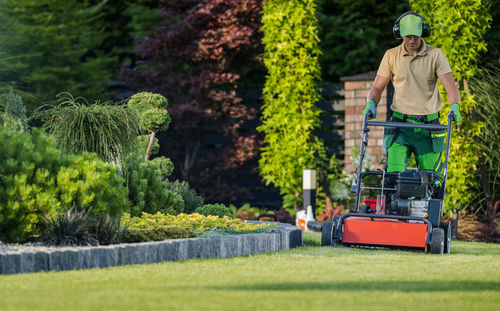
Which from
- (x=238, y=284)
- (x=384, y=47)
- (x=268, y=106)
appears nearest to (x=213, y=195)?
(x=268, y=106)

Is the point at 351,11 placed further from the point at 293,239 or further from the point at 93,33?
the point at 293,239

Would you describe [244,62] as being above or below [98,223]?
above

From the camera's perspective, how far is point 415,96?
768 centimetres

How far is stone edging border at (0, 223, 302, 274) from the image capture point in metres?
5.24

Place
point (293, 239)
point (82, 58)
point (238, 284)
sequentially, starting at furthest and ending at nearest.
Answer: point (82, 58) → point (293, 239) → point (238, 284)

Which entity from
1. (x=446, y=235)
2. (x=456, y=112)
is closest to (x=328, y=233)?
(x=446, y=235)

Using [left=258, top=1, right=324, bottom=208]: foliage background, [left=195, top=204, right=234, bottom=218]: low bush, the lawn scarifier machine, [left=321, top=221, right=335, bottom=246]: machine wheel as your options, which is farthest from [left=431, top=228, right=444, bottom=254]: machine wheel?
[left=258, top=1, right=324, bottom=208]: foliage background

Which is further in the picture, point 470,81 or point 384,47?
point 384,47

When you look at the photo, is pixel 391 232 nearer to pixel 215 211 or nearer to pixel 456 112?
pixel 456 112

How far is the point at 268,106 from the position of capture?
44.7 feet

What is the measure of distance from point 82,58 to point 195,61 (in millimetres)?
5531

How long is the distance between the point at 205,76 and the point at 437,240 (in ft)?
27.2

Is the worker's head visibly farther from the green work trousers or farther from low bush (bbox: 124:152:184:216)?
low bush (bbox: 124:152:184:216)

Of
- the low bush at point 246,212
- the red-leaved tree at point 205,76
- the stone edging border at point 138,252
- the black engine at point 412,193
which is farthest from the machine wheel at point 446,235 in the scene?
the red-leaved tree at point 205,76
